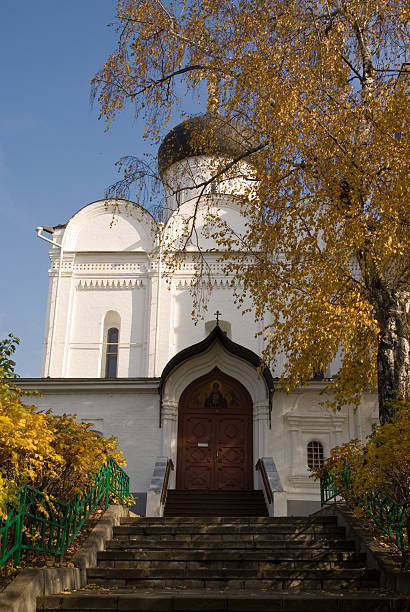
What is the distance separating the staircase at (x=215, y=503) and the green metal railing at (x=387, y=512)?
3.50 m

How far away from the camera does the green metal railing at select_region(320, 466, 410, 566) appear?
308 inches

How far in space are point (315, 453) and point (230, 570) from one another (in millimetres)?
7730

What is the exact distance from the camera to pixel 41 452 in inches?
271

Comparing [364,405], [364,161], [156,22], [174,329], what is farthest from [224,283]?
[364,161]

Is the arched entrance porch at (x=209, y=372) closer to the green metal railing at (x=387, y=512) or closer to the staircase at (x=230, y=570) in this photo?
the green metal railing at (x=387, y=512)

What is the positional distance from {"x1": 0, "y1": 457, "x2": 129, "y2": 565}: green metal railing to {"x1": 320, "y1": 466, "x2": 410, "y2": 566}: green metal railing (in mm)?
3552

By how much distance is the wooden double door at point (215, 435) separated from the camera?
50.3 feet

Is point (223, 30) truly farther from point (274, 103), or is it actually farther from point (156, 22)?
point (274, 103)

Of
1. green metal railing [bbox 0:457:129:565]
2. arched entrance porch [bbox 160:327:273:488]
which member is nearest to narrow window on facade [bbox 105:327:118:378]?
arched entrance porch [bbox 160:327:273:488]

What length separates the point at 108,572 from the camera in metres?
Answer: 8.02

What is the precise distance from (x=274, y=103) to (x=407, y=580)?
727 cm

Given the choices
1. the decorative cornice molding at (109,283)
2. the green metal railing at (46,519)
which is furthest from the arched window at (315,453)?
the decorative cornice molding at (109,283)

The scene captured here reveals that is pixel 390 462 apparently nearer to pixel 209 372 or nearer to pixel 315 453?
pixel 315 453

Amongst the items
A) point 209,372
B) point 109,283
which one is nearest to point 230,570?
point 209,372
